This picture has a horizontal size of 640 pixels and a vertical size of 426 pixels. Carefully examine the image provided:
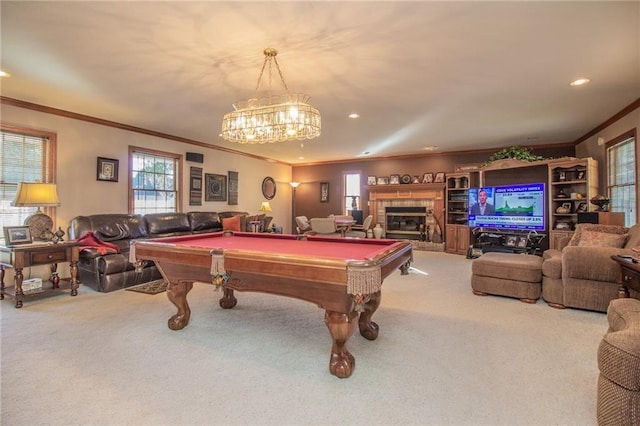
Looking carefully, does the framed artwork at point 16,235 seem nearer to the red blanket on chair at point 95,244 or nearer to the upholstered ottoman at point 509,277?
the red blanket on chair at point 95,244

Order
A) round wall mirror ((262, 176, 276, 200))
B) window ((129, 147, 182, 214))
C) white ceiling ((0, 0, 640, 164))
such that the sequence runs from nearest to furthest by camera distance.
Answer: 1. white ceiling ((0, 0, 640, 164))
2. window ((129, 147, 182, 214))
3. round wall mirror ((262, 176, 276, 200))

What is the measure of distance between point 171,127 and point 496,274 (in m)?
5.60

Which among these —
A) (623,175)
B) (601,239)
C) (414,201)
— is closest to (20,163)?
(601,239)

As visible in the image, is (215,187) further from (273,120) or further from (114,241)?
(273,120)

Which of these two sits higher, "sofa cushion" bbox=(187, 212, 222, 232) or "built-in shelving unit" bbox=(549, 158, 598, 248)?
"built-in shelving unit" bbox=(549, 158, 598, 248)

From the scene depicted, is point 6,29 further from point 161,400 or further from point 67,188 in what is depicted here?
point 161,400

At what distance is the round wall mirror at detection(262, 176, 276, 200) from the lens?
8.73m

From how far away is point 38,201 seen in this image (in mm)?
3656

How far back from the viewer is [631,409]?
1399 millimetres

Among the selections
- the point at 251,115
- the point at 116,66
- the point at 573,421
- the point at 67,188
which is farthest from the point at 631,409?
the point at 67,188

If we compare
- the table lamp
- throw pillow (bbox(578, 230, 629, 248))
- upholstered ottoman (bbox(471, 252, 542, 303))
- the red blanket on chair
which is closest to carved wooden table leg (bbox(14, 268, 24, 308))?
the table lamp

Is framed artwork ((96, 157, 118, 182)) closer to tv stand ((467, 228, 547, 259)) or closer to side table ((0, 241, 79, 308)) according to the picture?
side table ((0, 241, 79, 308))

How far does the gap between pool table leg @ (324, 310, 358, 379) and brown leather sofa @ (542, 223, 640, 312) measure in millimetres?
2743

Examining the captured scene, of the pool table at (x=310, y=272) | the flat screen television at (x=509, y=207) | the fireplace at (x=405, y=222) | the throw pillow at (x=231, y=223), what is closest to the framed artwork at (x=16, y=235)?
the pool table at (x=310, y=272)
